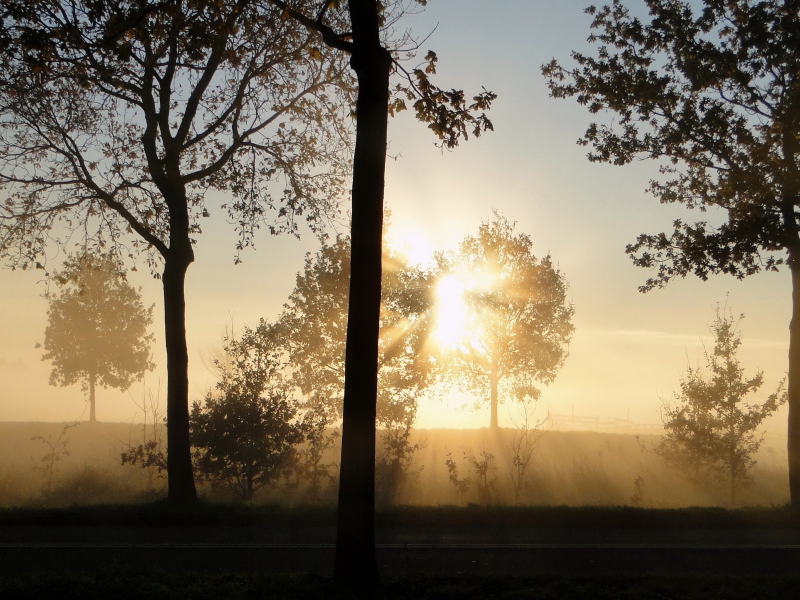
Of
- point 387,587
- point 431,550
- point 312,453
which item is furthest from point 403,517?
point 312,453

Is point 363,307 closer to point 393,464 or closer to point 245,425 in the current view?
point 245,425

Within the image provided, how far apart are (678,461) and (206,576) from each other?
2075 cm

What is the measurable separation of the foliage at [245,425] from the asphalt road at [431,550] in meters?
7.12

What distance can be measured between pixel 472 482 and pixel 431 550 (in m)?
10.00

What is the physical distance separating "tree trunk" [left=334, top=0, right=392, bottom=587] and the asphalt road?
756 mm

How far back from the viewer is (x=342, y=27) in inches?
663

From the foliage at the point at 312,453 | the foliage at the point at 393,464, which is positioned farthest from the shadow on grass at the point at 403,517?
the foliage at the point at 393,464

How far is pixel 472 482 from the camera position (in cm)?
1994

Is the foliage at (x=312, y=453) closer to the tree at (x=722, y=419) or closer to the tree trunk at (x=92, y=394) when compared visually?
the tree at (x=722, y=419)

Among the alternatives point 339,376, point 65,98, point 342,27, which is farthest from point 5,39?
point 339,376

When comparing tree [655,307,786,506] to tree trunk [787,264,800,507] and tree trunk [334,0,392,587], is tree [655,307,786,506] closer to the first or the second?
tree trunk [787,264,800,507]

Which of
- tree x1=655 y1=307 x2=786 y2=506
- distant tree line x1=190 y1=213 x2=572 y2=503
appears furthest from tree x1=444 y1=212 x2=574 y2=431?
tree x1=655 y1=307 x2=786 y2=506

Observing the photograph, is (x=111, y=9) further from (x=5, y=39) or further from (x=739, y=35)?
(x=739, y=35)

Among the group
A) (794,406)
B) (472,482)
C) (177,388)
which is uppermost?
(177,388)
